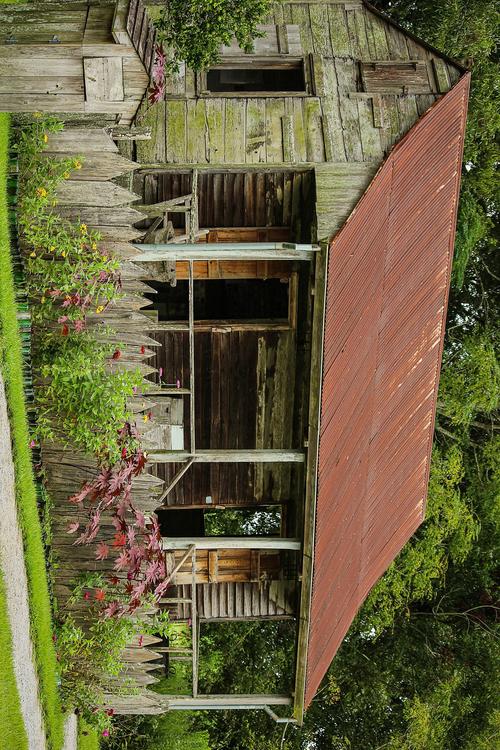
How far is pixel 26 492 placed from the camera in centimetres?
1207

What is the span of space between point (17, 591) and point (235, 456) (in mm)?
3838

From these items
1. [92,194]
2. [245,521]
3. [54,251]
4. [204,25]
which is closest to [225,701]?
[54,251]

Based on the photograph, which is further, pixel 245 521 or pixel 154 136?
pixel 245 521

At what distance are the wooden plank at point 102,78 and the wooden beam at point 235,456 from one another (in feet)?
18.1

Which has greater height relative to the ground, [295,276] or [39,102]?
[39,102]

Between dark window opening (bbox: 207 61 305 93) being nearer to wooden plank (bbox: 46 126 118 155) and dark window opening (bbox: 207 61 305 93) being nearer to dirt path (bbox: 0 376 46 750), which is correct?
wooden plank (bbox: 46 126 118 155)

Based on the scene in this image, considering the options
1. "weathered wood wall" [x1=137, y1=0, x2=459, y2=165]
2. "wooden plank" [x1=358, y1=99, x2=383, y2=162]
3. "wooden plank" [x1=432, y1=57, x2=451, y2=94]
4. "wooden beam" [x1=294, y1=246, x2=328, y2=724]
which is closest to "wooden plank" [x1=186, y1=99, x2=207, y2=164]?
"weathered wood wall" [x1=137, y1=0, x2=459, y2=165]

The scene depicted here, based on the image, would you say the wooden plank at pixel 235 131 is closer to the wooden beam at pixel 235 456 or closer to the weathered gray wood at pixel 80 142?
the weathered gray wood at pixel 80 142

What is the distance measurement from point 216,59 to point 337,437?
6.18m

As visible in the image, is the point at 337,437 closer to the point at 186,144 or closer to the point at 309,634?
the point at 309,634

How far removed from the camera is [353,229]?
12055 millimetres

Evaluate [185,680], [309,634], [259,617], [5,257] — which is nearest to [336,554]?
[309,634]

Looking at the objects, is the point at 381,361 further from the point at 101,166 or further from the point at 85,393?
the point at 101,166

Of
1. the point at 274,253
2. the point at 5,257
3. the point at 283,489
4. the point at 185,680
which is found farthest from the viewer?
the point at 185,680
